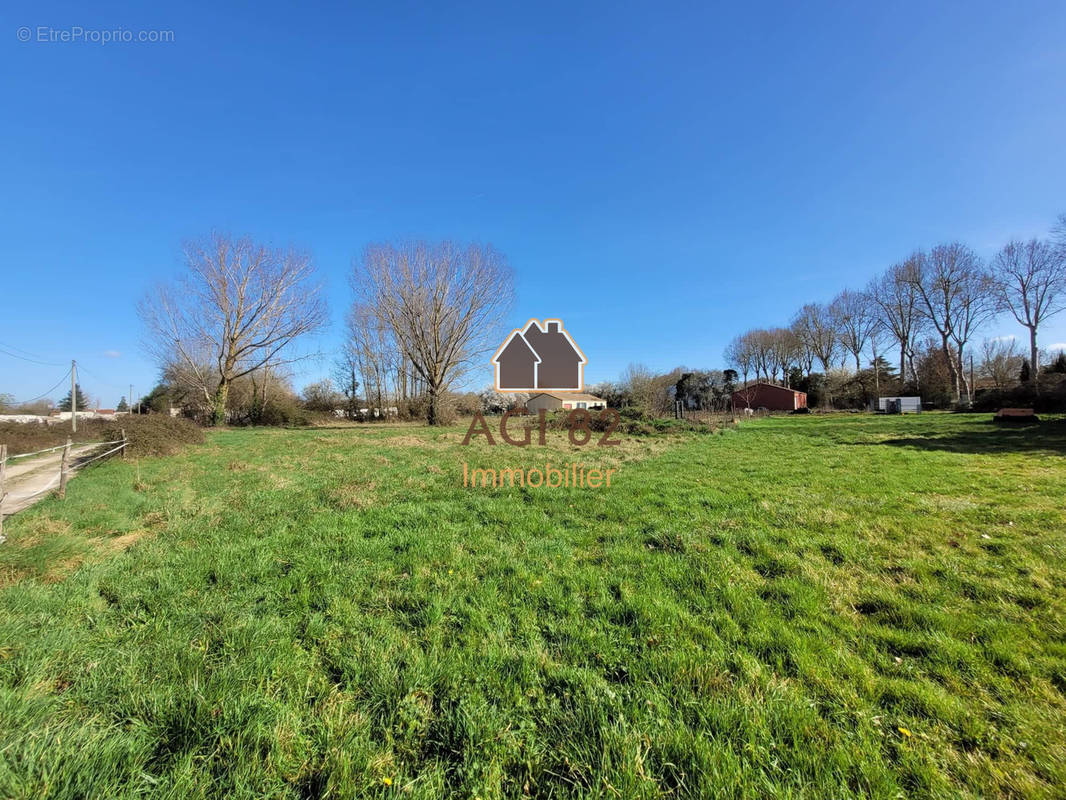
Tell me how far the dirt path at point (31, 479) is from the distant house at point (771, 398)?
4253cm

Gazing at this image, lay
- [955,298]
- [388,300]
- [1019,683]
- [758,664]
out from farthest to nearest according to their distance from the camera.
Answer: [955,298], [388,300], [758,664], [1019,683]

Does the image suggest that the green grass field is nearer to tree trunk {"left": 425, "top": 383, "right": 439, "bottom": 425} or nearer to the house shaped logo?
the house shaped logo

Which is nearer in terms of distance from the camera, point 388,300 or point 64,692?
point 64,692

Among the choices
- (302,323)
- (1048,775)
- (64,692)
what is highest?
(302,323)

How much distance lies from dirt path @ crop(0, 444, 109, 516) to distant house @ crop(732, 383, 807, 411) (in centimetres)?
4253

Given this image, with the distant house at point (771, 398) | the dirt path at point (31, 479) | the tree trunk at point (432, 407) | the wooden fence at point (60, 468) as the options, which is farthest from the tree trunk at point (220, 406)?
the distant house at point (771, 398)

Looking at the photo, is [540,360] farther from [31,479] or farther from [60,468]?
[31,479]

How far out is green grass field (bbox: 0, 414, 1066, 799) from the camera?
5.63ft

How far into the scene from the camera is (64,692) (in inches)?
81.6

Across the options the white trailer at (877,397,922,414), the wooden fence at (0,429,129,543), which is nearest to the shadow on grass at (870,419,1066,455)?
the white trailer at (877,397,922,414)

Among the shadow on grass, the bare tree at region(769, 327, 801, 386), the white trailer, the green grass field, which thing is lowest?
the green grass field

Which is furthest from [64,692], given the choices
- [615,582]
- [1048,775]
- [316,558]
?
[1048,775]

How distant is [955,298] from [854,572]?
44.7 meters

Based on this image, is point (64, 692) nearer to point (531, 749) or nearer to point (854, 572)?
point (531, 749)
